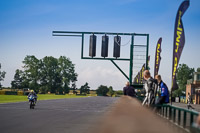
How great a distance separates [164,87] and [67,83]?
4635 inches

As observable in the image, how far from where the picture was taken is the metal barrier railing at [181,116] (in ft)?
16.4

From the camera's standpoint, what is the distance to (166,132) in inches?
51.9

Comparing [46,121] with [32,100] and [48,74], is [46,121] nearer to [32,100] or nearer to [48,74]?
[32,100]

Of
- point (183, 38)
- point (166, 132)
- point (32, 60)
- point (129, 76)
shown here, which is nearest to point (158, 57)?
point (129, 76)

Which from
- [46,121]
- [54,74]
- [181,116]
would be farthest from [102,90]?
[181,116]

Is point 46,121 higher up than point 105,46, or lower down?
lower down

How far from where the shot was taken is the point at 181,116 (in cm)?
605

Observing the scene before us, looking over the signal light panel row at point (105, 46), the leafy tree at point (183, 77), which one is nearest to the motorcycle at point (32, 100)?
the signal light panel row at point (105, 46)

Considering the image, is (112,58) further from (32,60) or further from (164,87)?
(32,60)

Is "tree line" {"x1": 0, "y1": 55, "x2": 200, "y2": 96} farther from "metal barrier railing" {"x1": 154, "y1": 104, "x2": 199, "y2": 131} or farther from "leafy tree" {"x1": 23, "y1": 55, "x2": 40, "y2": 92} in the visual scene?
"metal barrier railing" {"x1": 154, "y1": 104, "x2": 199, "y2": 131}

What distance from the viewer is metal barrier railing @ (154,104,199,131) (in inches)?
197

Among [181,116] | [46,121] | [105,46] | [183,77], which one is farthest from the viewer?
[183,77]

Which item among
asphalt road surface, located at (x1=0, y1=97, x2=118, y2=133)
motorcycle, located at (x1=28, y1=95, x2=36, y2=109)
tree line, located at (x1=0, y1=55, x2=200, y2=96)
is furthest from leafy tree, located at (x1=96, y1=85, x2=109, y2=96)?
asphalt road surface, located at (x1=0, y1=97, x2=118, y2=133)

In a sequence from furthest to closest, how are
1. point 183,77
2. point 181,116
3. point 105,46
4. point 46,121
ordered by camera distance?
1. point 183,77
2. point 105,46
3. point 46,121
4. point 181,116
